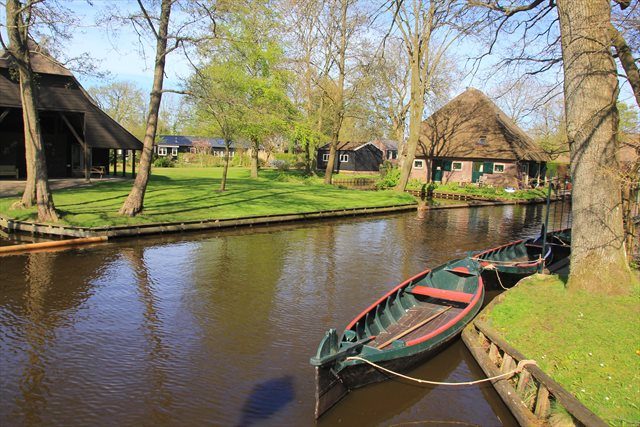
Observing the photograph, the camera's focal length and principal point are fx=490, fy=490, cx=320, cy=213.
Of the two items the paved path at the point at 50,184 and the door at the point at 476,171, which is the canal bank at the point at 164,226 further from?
the door at the point at 476,171

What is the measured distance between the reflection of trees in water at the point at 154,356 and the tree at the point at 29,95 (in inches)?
258

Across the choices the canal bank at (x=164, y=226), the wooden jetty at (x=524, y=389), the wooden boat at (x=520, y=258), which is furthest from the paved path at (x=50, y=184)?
the wooden jetty at (x=524, y=389)

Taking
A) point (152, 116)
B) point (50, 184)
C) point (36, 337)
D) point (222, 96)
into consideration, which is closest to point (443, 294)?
point (36, 337)

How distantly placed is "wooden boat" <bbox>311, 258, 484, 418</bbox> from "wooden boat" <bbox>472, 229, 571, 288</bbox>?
1458 mm

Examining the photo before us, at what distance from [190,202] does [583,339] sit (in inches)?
857

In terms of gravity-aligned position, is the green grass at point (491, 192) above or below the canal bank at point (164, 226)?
above

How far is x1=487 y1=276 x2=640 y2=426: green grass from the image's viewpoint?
23.0 feet

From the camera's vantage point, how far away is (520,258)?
57.5ft

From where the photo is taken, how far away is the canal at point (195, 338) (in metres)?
7.82

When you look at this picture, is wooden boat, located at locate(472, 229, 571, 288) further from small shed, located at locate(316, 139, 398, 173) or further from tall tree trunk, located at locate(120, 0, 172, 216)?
small shed, located at locate(316, 139, 398, 173)

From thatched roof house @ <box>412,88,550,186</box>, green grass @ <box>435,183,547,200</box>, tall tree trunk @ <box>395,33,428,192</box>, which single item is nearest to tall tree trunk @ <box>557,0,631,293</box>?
tall tree trunk @ <box>395,33,428,192</box>

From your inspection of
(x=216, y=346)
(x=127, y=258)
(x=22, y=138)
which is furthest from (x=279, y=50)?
(x=216, y=346)

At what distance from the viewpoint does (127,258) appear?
16906 mm

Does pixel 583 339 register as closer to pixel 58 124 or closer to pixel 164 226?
pixel 164 226
